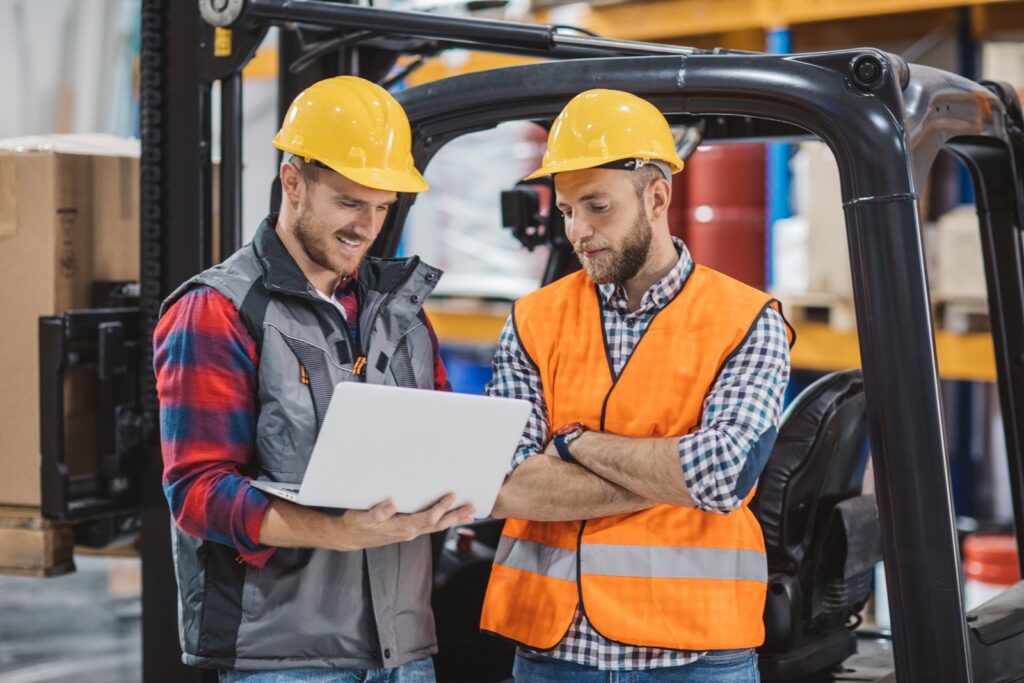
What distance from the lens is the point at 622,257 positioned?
2.55 metres

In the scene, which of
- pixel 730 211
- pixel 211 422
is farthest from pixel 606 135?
pixel 730 211

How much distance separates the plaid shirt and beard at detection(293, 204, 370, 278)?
393 millimetres

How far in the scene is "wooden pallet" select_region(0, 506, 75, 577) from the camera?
3.54m

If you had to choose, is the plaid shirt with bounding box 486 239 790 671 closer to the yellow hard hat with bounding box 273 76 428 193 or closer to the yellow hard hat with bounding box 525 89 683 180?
the yellow hard hat with bounding box 525 89 683 180

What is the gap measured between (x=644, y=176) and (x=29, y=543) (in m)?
2.08

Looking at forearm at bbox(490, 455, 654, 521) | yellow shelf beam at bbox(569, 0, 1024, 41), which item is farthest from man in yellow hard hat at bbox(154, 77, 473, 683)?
yellow shelf beam at bbox(569, 0, 1024, 41)

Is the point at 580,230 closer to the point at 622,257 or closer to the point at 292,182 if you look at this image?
the point at 622,257

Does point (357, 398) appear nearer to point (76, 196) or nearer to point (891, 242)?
point (891, 242)

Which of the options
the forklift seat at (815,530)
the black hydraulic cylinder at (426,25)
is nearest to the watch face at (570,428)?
the forklift seat at (815,530)

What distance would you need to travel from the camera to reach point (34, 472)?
11.6 ft

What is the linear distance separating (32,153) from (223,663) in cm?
178

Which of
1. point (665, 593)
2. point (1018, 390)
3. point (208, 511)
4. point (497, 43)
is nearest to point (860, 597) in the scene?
point (1018, 390)

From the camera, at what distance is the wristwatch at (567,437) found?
8.26 ft

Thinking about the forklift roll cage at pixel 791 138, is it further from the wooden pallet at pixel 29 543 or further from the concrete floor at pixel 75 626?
the concrete floor at pixel 75 626
